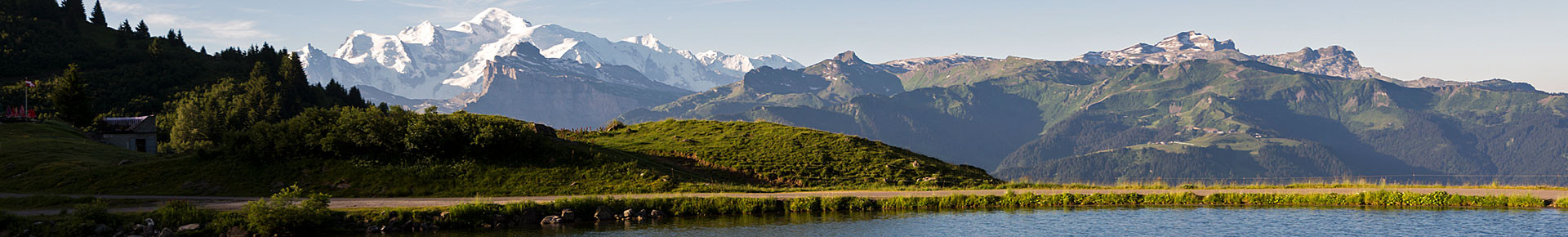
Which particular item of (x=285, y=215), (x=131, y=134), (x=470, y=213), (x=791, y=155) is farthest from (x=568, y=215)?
(x=131, y=134)

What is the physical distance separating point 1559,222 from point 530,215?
5391 cm

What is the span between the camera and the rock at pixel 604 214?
59.8 metres

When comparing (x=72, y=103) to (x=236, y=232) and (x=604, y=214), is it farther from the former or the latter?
(x=604, y=214)

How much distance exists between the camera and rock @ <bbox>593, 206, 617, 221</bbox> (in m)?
59.8

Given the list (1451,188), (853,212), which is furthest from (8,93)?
(1451,188)

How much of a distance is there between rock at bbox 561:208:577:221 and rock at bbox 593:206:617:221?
4.20ft

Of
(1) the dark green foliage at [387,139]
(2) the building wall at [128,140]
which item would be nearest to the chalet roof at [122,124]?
(2) the building wall at [128,140]

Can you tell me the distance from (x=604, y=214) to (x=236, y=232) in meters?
19.3

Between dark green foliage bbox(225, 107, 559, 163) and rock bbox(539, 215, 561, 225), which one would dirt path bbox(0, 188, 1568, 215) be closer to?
rock bbox(539, 215, 561, 225)

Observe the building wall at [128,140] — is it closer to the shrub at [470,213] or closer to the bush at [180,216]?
the bush at [180,216]

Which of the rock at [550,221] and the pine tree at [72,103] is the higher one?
the pine tree at [72,103]

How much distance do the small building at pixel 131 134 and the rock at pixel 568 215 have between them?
68404 mm

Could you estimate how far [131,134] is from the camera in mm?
103250

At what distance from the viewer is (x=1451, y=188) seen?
212 ft
